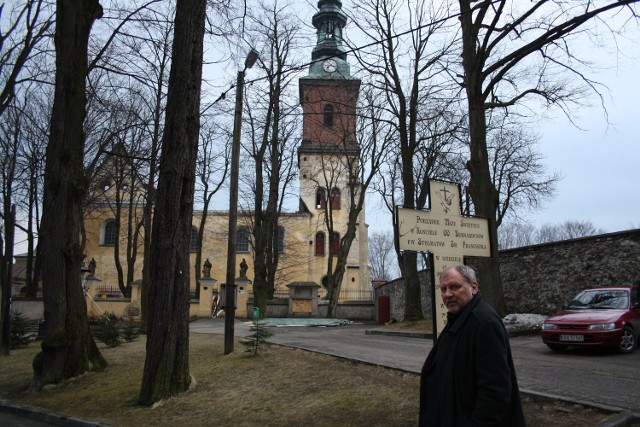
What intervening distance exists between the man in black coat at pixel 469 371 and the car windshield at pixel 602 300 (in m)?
9.61

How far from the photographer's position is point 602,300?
11.3 m

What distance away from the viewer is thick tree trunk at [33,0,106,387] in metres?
10.3

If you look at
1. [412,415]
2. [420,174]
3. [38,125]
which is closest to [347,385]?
[412,415]

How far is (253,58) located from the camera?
11914 mm

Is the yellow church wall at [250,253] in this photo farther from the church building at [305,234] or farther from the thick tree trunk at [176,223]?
the thick tree trunk at [176,223]

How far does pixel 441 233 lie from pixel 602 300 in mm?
7394

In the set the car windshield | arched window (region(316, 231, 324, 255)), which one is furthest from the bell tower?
the car windshield

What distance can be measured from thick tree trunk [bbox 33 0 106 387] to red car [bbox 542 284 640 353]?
9.36 m

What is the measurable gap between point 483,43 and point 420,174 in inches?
663

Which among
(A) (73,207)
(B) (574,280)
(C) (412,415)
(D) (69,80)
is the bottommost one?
(C) (412,415)

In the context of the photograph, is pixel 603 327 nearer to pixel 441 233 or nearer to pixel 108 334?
pixel 441 233

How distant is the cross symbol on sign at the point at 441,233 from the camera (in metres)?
5.69

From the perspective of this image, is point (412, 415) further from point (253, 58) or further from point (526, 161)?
point (526, 161)

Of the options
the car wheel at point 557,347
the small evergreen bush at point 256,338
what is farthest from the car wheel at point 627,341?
the small evergreen bush at point 256,338
